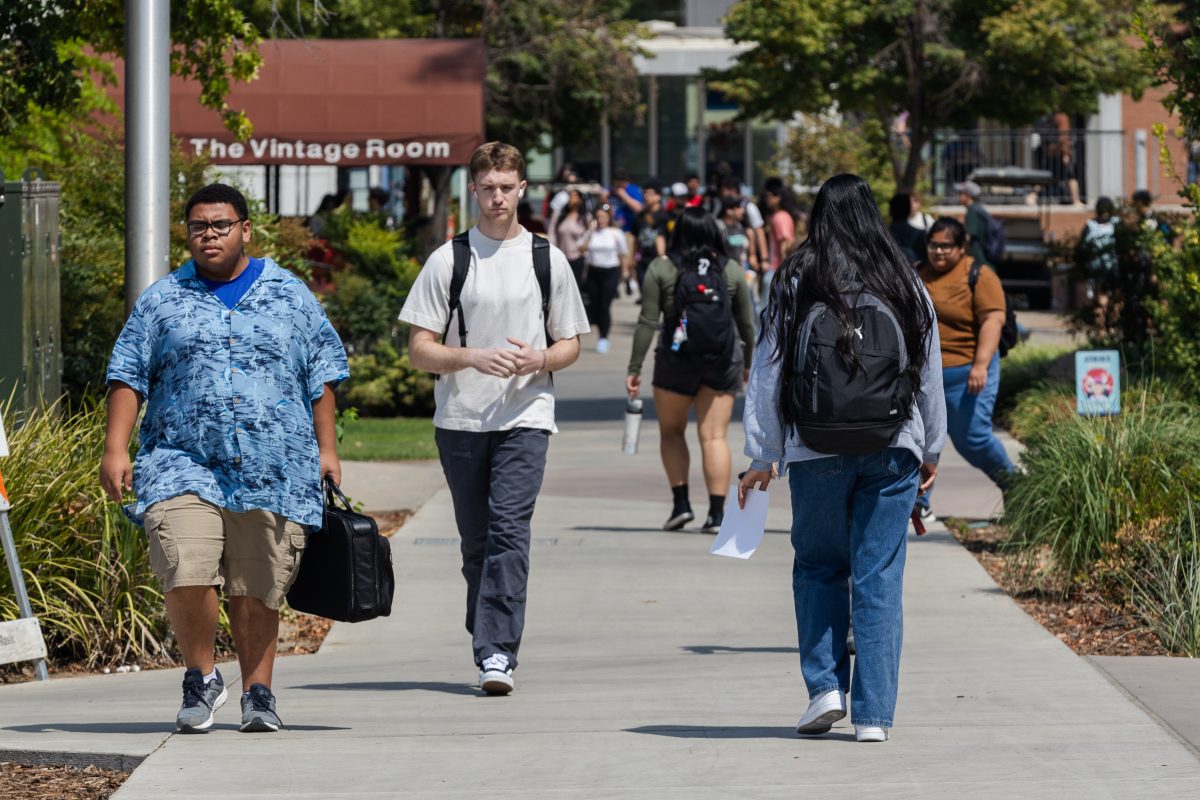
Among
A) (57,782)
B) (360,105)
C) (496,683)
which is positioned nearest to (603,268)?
(360,105)

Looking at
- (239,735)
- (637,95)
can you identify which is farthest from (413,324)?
(637,95)

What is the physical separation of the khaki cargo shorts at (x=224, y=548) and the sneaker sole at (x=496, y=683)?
1.03 m

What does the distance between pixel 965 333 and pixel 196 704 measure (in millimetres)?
5489

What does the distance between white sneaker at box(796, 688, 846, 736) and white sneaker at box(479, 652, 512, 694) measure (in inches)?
51.5

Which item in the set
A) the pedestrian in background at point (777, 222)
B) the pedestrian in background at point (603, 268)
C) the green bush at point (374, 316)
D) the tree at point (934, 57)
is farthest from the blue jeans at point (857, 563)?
the pedestrian in background at point (603, 268)

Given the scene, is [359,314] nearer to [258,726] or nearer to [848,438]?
[258,726]

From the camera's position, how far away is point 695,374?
10.4 meters

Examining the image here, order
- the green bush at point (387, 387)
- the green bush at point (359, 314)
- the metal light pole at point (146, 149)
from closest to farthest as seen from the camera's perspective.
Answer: the metal light pole at point (146, 149) < the green bush at point (387, 387) < the green bush at point (359, 314)

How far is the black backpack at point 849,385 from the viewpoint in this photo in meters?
5.56

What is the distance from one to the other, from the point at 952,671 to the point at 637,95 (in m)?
24.0

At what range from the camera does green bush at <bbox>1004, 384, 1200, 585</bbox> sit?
28.0ft

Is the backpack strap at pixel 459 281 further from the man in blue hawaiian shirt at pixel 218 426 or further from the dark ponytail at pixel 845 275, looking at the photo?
the dark ponytail at pixel 845 275

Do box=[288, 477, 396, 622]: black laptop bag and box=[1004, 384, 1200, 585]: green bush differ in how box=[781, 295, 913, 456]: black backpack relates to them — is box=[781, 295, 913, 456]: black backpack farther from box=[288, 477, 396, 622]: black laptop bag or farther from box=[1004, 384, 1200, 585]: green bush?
box=[1004, 384, 1200, 585]: green bush

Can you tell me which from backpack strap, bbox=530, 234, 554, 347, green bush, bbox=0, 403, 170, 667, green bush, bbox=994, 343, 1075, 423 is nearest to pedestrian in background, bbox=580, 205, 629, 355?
green bush, bbox=994, 343, 1075, 423
